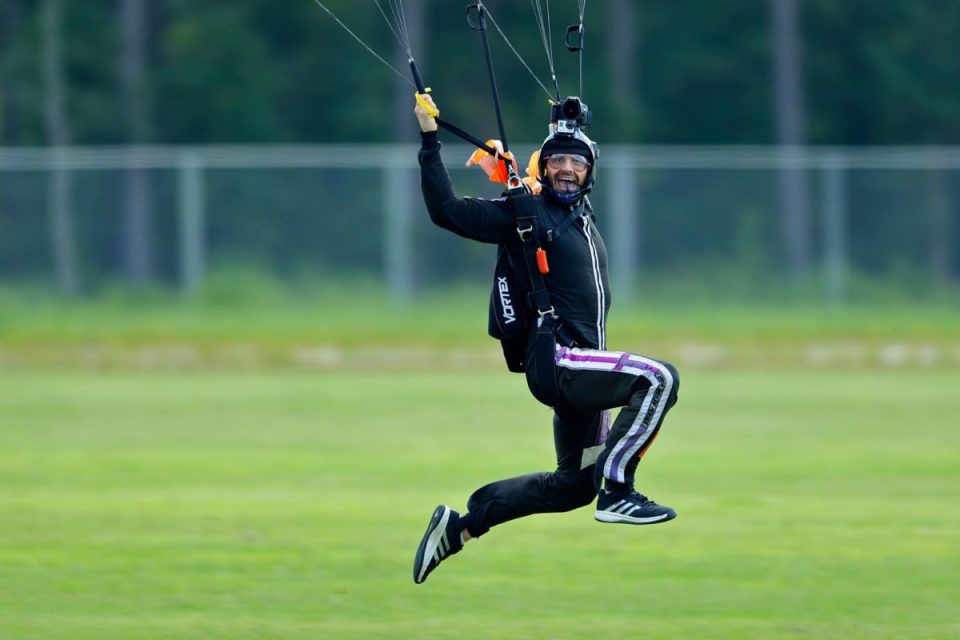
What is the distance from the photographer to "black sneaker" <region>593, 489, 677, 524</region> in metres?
7.85

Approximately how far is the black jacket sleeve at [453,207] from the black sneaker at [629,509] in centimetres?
134

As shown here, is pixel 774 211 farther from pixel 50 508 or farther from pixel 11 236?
pixel 50 508

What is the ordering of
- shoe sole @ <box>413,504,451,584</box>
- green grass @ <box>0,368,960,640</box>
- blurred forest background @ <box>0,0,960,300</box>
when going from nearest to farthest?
green grass @ <box>0,368,960,640</box> → shoe sole @ <box>413,504,451,584</box> → blurred forest background @ <box>0,0,960,300</box>

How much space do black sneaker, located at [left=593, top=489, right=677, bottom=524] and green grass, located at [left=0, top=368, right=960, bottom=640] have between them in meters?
0.68

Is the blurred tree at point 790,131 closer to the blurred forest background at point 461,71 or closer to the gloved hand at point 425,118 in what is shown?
the blurred forest background at point 461,71

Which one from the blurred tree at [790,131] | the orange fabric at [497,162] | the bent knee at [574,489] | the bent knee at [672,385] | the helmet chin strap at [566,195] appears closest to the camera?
the bent knee at [672,385]

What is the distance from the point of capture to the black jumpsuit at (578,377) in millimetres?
7973

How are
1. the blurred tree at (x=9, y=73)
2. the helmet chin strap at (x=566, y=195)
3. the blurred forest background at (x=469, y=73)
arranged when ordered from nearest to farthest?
the helmet chin strap at (x=566, y=195) < the blurred forest background at (x=469, y=73) < the blurred tree at (x=9, y=73)

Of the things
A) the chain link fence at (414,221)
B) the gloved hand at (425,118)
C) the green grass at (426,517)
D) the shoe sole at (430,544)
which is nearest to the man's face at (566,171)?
the gloved hand at (425,118)

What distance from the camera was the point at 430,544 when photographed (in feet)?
29.3

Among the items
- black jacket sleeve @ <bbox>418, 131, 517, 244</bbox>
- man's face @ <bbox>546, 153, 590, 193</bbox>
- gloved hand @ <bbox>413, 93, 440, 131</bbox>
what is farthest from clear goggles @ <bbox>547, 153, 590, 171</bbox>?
gloved hand @ <bbox>413, 93, 440, 131</bbox>

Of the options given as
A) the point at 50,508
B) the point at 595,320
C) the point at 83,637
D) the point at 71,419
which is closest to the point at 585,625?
the point at 595,320

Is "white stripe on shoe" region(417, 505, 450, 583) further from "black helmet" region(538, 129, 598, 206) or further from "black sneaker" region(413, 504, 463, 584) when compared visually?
"black helmet" region(538, 129, 598, 206)

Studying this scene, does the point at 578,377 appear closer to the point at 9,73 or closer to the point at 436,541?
the point at 436,541
